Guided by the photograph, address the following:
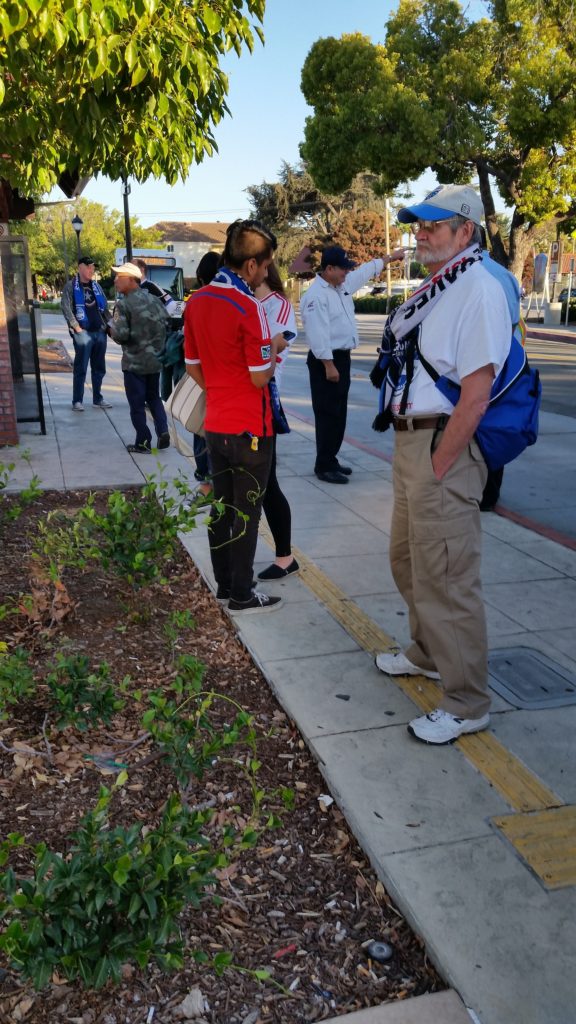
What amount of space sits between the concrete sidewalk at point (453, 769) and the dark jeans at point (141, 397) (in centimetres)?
279

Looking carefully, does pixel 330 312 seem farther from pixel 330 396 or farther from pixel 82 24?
pixel 82 24

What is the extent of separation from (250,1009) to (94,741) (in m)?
1.36

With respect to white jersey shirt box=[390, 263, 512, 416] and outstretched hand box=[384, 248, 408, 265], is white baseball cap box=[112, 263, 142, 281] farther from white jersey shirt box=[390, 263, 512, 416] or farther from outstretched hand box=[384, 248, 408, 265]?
white jersey shirt box=[390, 263, 512, 416]

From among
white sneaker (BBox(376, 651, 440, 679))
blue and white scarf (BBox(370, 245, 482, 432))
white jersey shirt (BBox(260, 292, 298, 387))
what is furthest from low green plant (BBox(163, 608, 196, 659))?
white jersey shirt (BBox(260, 292, 298, 387))

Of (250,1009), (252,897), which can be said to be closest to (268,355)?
(252,897)

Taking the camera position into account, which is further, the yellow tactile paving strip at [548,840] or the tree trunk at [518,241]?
the tree trunk at [518,241]

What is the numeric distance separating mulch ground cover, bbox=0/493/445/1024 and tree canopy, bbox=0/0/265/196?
7.14 ft

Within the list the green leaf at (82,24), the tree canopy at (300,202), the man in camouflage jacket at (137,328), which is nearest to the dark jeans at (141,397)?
the man in camouflage jacket at (137,328)

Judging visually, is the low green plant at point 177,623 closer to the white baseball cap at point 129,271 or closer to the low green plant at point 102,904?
the low green plant at point 102,904

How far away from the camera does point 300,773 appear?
3.12 metres

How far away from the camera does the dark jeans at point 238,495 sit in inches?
166

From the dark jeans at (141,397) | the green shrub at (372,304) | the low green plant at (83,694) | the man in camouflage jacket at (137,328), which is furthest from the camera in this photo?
the green shrub at (372,304)

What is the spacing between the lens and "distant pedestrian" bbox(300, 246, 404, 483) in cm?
670

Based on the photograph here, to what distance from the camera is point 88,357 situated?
1145 cm
